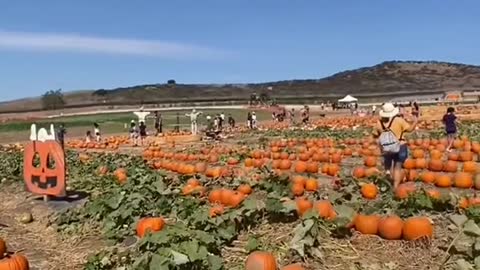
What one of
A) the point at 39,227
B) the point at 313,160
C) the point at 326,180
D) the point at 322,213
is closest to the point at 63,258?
the point at 39,227

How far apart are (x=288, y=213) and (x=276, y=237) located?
0.72 meters

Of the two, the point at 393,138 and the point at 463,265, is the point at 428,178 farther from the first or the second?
the point at 463,265

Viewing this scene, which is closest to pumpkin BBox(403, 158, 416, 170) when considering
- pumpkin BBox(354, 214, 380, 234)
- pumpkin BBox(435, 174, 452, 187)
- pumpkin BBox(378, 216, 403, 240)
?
pumpkin BBox(435, 174, 452, 187)

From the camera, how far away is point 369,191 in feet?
33.0

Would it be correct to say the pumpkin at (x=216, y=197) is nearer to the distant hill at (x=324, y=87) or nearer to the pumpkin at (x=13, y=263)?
the pumpkin at (x=13, y=263)

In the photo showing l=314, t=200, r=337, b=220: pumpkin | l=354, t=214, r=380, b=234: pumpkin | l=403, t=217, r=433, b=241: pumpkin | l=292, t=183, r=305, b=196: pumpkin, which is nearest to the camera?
l=403, t=217, r=433, b=241: pumpkin

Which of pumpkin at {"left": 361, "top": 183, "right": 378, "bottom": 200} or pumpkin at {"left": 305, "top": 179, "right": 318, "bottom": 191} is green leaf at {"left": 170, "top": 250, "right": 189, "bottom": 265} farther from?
pumpkin at {"left": 305, "top": 179, "right": 318, "bottom": 191}

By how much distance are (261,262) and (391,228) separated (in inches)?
72.3

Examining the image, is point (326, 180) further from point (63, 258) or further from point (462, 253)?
point (462, 253)

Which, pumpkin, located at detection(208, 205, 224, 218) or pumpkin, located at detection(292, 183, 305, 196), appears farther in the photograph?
pumpkin, located at detection(292, 183, 305, 196)

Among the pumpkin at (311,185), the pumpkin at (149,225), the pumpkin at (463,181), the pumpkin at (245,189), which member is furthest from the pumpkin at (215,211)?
the pumpkin at (463,181)

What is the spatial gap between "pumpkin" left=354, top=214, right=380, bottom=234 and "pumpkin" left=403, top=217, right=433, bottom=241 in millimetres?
345

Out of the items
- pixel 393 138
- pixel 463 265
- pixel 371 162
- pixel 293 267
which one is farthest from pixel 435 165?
pixel 293 267

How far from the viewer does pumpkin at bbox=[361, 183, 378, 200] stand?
9.99 meters
